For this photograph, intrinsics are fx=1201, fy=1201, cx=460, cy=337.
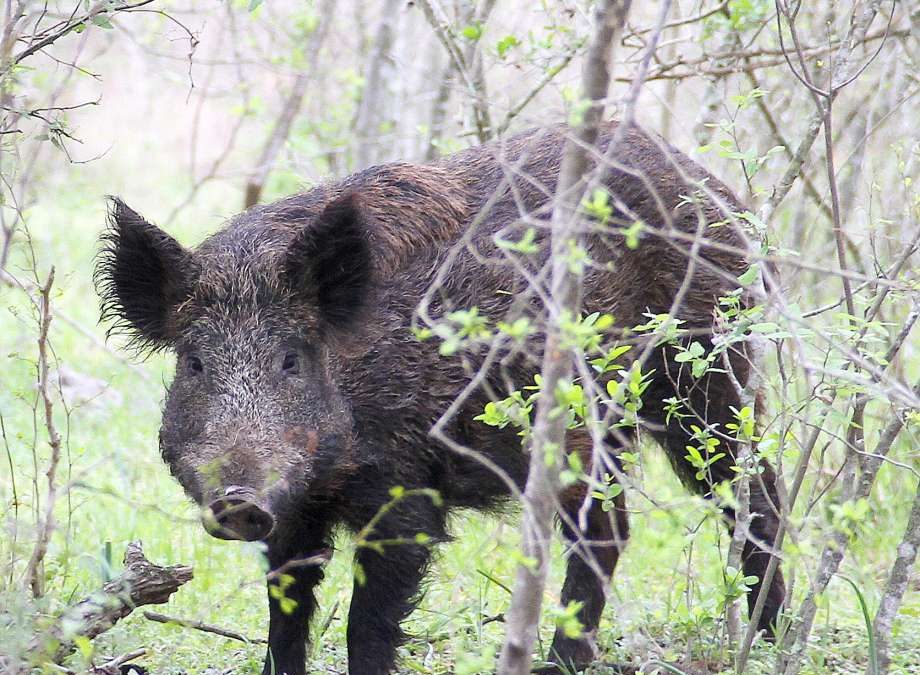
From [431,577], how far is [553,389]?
208 centimetres

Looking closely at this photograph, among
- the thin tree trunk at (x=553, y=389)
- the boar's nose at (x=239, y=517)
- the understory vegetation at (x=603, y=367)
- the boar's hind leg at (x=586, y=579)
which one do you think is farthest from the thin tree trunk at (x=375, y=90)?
the thin tree trunk at (x=553, y=389)

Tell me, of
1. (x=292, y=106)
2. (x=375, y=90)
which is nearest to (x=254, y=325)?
(x=292, y=106)

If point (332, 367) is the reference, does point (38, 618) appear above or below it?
below

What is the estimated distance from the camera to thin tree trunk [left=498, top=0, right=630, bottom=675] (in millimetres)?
2631

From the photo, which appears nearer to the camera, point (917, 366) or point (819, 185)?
point (917, 366)

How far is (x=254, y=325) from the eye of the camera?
4090 mm

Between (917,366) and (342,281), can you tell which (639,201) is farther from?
(917,366)

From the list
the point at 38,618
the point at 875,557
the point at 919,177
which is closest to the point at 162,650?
the point at 38,618

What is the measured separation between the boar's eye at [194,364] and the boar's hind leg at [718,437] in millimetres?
1798

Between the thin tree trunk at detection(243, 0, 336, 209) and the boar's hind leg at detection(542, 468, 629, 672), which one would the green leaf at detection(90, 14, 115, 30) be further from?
the thin tree trunk at detection(243, 0, 336, 209)

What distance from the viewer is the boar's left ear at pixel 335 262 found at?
4.12 metres

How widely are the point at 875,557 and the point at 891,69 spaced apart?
10.7 feet

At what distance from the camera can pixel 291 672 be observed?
4262 millimetres

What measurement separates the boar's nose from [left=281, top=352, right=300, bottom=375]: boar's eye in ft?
2.14
